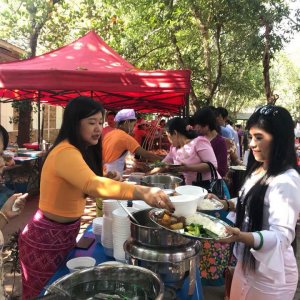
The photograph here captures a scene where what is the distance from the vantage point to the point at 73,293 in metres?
1.33

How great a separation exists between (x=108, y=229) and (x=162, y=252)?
2.08ft

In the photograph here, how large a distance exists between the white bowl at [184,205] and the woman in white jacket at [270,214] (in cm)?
22

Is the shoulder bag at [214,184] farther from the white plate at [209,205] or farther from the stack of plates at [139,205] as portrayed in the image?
the stack of plates at [139,205]

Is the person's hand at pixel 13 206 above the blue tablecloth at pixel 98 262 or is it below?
above

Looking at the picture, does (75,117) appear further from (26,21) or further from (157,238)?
(26,21)

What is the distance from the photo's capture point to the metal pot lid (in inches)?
58.8

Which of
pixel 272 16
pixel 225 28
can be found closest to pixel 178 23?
pixel 225 28

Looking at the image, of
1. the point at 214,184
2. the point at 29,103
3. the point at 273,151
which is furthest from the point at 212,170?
the point at 29,103

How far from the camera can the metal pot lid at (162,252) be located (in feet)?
4.90

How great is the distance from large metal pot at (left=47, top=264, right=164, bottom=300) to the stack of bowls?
0.58m

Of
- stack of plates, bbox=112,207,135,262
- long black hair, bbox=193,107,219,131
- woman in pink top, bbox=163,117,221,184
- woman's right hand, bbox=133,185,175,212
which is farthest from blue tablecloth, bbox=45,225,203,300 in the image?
long black hair, bbox=193,107,219,131

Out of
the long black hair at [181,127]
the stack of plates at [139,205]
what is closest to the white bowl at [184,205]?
the stack of plates at [139,205]

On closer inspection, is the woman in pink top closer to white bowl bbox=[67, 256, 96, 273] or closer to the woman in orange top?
the woman in orange top

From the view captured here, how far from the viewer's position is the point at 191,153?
3.56 metres
